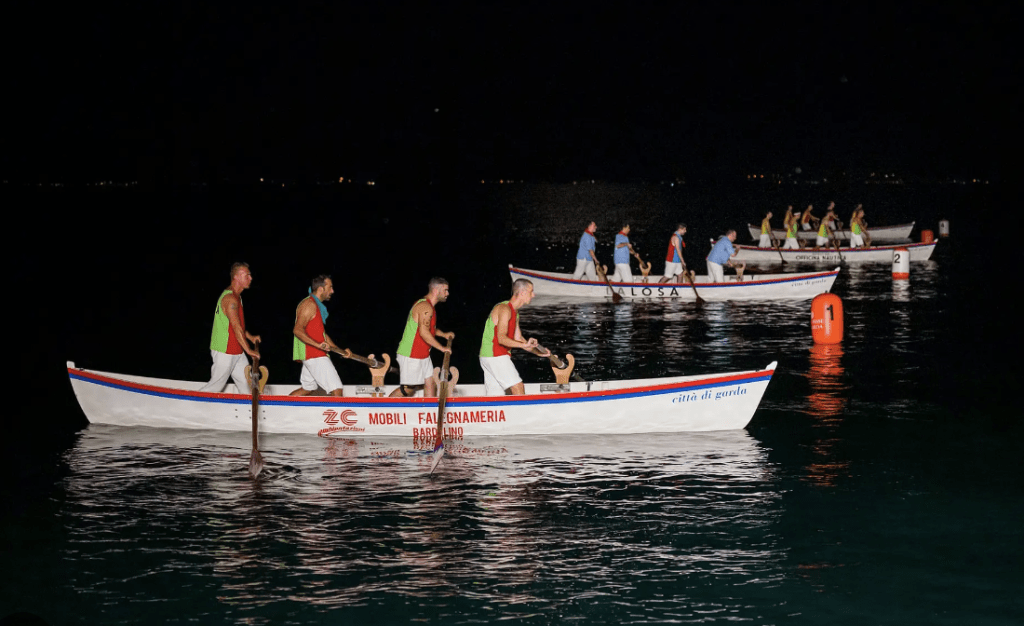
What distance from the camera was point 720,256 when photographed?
37531 millimetres

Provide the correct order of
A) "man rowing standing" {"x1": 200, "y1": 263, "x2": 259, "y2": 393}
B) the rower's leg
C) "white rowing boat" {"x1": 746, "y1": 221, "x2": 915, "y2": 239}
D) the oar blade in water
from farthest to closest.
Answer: "white rowing boat" {"x1": 746, "y1": 221, "x2": 915, "y2": 239} → the rower's leg → "man rowing standing" {"x1": 200, "y1": 263, "x2": 259, "y2": 393} → the oar blade in water

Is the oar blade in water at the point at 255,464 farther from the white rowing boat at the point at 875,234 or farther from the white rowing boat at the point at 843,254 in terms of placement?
the white rowing boat at the point at 875,234

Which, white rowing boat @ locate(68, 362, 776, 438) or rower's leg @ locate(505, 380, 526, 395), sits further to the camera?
rower's leg @ locate(505, 380, 526, 395)

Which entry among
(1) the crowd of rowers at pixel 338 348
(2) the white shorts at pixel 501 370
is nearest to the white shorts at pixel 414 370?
(1) the crowd of rowers at pixel 338 348

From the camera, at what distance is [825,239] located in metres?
52.3

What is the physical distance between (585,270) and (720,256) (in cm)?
499

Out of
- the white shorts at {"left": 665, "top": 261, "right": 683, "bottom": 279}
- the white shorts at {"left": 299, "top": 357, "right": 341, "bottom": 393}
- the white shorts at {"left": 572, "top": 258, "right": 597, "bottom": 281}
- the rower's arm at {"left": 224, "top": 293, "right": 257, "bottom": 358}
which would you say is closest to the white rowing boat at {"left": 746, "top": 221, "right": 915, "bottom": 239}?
the white shorts at {"left": 665, "top": 261, "right": 683, "bottom": 279}

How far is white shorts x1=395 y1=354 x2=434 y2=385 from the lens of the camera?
19.1m

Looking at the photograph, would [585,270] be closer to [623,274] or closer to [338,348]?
[623,274]

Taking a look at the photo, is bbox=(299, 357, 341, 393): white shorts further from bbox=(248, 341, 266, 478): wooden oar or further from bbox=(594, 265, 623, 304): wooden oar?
bbox=(594, 265, 623, 304): wooden oar

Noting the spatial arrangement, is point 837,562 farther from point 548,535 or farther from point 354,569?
point 354,569

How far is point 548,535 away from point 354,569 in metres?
2.46

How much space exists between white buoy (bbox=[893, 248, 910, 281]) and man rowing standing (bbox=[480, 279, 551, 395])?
2942cm

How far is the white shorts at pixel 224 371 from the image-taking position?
1916 centimetres
